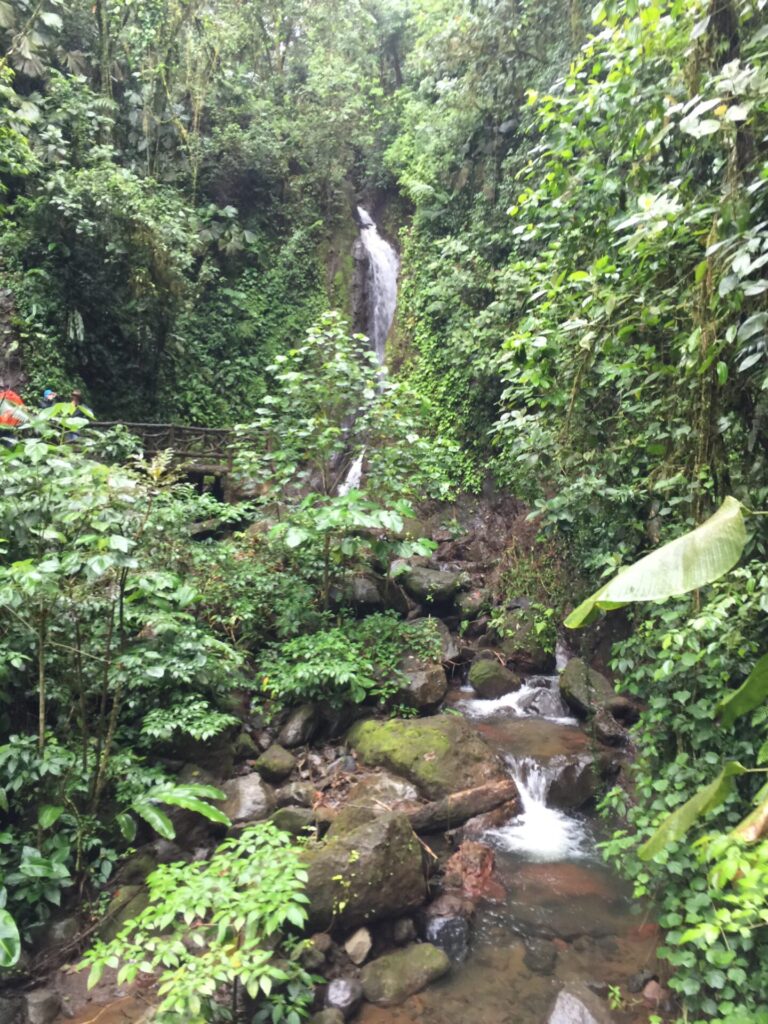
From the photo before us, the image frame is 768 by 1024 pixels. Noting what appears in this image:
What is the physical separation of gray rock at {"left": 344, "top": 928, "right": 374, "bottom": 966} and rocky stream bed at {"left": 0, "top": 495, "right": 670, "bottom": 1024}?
13 millimetres

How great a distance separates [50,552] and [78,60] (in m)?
12.7

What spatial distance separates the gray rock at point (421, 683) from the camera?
656 centimetres

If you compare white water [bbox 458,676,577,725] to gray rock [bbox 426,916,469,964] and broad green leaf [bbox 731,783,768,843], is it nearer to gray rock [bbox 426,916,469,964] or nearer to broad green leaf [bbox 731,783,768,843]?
gray rock [bbox 426,916,469,964]

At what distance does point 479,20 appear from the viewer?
36.3ft

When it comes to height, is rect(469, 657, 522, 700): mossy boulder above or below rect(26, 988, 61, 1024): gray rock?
above

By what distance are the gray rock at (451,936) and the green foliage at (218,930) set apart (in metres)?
1.22

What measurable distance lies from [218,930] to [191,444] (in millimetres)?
9309

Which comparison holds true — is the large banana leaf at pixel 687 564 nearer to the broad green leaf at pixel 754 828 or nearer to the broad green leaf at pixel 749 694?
the broad green leaf at pixel 749 694

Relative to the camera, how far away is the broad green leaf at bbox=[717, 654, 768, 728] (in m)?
1.85

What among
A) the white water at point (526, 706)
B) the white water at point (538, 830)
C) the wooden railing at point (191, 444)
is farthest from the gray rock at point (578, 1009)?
the wooden railing at point (191, 444)

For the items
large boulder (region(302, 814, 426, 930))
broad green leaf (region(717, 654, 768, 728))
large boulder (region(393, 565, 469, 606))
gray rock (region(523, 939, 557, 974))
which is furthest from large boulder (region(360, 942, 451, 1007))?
large boulder (region(393, 565, 469, 606))

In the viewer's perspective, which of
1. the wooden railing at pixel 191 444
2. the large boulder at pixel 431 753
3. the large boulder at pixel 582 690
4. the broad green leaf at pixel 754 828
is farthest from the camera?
the wooden railing at pixel 191 444

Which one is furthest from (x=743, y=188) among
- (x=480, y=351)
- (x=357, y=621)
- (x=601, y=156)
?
(x=480, y=351)

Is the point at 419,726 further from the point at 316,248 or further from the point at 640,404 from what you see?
the point at 316,248
